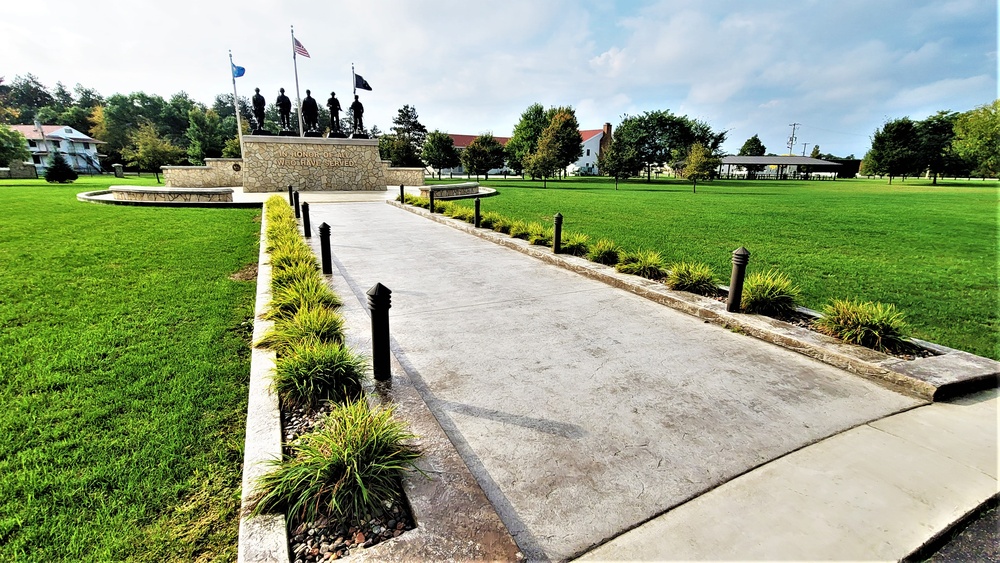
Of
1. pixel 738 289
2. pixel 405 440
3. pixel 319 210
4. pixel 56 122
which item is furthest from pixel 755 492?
pixel 56 122

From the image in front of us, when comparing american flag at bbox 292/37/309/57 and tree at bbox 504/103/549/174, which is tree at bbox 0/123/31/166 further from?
tree at bbox 504/103/549/174

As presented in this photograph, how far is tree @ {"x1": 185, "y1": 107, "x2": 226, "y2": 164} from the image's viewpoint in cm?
4731

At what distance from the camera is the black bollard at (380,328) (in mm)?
3398

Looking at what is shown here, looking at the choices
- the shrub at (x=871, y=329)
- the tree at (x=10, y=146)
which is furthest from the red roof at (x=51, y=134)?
the shrub at (x=871, y=329)

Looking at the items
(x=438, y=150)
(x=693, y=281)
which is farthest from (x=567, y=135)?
(x=693, y=281)

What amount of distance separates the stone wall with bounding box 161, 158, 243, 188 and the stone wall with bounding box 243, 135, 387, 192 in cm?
306

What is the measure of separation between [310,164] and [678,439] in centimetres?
2630

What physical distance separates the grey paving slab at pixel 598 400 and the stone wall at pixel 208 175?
26.3 meters

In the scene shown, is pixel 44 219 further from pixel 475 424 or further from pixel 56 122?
pixel 56 122

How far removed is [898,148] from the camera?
60.0m

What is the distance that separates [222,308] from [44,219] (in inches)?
461

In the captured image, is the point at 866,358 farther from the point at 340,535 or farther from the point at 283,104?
the point at 283,104

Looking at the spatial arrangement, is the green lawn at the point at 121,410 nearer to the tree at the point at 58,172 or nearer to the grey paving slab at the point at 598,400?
the grey paving slab at the point at 598,400

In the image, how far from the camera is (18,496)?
2377 millimetres
